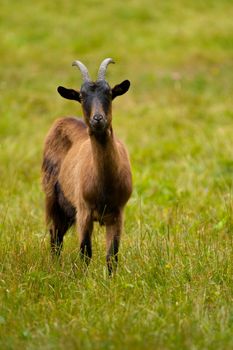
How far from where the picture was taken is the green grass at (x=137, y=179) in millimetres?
5188

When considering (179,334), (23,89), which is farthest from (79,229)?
(23,89)

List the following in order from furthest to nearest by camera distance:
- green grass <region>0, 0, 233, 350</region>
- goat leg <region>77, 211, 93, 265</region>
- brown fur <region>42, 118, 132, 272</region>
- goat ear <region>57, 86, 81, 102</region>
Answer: goat ear <region>57, 86, 81, 102</region>, goat leg <region>77, 211, 93, 265</region>, brown fur <region>42, 118, 132, 272</region>, green grass <region>0, 0, 233, 350</region>

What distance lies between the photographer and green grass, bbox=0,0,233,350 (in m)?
5.19

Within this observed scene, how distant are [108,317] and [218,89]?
12.7 m

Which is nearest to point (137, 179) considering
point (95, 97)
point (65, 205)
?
point (65, 205)

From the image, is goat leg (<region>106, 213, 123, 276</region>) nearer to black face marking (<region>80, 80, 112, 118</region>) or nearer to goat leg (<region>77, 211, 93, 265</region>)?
goat leg (<region>77, 211, 93, 265</region>)

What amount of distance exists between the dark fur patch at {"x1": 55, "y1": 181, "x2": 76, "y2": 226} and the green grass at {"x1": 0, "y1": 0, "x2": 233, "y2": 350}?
225mm

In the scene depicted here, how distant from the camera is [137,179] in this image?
11008 mm

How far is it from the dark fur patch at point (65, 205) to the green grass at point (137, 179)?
0.74 feet

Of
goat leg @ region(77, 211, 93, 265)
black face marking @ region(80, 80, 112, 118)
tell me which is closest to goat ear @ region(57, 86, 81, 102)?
black face marking @ region(80, 80, 112, 118)

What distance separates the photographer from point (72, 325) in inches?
202

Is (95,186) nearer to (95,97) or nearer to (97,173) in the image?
(97,173)

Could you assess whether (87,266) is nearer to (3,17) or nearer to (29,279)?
(29,279)

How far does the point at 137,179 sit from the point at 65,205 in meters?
3.29
